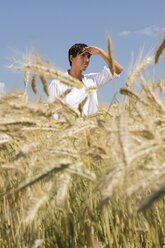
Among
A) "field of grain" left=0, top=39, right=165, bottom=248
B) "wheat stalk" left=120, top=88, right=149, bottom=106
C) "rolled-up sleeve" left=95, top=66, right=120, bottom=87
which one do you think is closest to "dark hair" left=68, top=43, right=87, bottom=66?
"rolled-up sleeve" left=95, top=66, right=120, bottom=87

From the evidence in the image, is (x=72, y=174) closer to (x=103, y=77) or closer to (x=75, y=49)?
(x=103, y=77)

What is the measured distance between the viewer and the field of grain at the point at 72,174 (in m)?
0.97

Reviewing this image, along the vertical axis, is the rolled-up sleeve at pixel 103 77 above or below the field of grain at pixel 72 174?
above

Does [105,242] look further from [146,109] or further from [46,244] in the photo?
[146,109]

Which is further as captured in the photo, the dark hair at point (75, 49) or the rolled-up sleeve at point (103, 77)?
the dark hair at point (75, 49)

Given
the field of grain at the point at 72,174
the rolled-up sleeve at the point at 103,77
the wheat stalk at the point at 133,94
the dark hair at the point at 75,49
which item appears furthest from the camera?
the dark hair at the point at 75,49

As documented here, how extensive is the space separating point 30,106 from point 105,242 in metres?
0.66

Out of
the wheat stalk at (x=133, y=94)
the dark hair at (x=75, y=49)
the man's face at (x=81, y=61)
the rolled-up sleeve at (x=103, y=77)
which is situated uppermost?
the dark hair at (x=75, y=49)

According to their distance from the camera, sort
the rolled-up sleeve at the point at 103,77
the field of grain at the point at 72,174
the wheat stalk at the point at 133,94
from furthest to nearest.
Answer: the rolled-up sleeve at the point at 103,77
the wheat stalk at the point at 133,94
the field of grain at the point at 72,174

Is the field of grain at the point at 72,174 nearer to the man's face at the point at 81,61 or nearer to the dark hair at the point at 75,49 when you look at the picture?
the man's face at the point at 81,61

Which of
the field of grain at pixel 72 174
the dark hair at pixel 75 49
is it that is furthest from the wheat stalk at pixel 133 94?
the dark hair at pixel 75 49

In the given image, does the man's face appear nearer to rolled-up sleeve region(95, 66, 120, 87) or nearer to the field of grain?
rolled-up sleeve region(95, 66, 120, 87)

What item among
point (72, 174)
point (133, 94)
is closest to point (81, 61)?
point (133, 94)

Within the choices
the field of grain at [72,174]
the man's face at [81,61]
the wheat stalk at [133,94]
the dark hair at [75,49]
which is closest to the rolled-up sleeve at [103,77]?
the man's face at [81,61]
